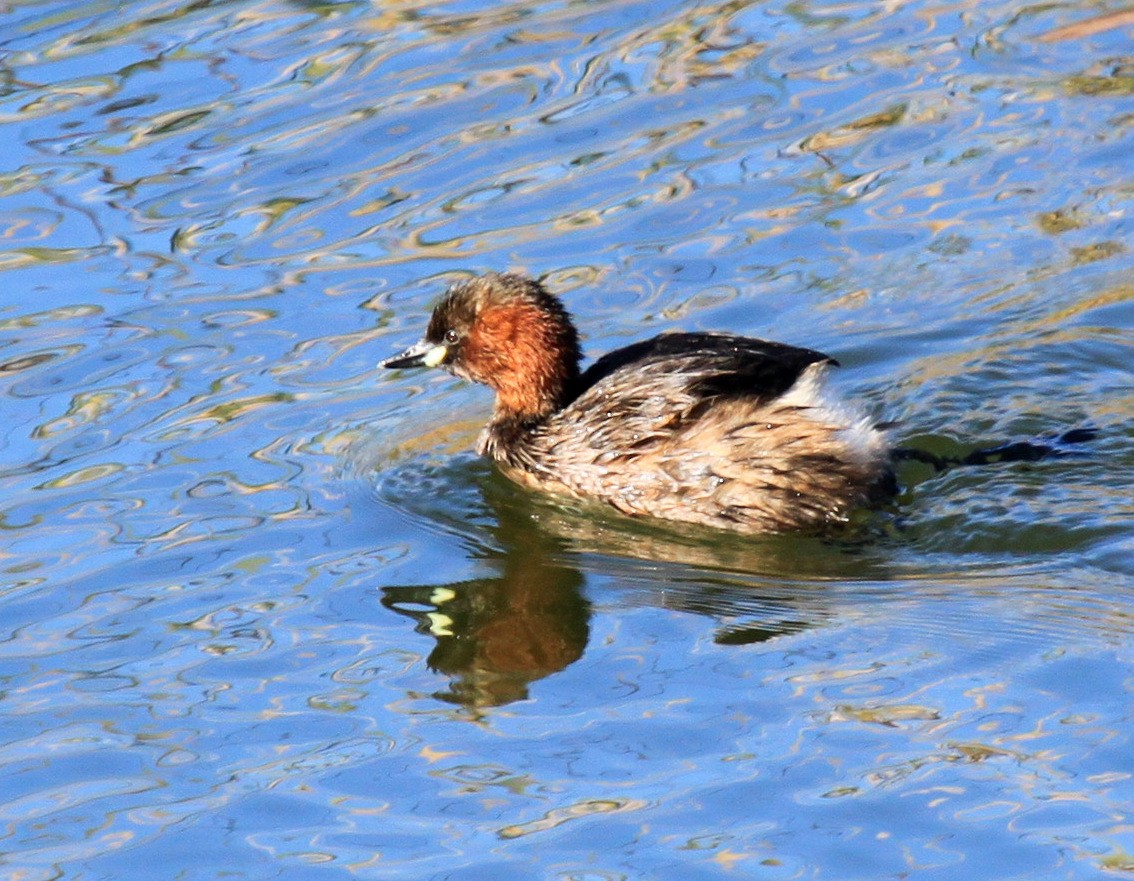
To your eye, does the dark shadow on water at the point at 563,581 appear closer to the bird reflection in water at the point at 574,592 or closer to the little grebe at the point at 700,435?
the bird reflection in water at the point at 574,592

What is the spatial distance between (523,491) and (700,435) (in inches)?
36.7

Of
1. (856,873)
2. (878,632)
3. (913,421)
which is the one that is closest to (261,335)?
(913,421)

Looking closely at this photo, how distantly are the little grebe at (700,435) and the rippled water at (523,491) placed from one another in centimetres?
17

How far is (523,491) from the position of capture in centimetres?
818

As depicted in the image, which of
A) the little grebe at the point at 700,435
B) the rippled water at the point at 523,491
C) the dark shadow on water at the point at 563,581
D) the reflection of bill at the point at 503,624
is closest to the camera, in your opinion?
the rippled water at the point at 523,491

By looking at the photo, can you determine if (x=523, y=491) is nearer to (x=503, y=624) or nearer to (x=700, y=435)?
(x=700, y=435)

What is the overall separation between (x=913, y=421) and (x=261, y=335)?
9.98 ft

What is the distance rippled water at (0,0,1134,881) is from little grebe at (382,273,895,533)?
0.54 ft

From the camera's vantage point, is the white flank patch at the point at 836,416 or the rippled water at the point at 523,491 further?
the white flank patch at the point at 836,416

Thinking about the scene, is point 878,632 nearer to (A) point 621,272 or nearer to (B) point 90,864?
(B) point 90,864

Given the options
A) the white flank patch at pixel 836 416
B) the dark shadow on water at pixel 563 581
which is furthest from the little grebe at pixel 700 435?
the dark shadow on water at pixel 563 581

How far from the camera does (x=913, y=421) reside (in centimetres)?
828

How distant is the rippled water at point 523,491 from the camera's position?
18.2 feet

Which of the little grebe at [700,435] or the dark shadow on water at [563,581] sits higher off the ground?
the little grebe at [700,435]
